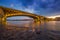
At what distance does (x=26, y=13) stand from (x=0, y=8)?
9254mm

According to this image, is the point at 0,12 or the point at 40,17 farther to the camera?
the point at 40,17

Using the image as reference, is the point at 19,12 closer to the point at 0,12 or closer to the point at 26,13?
the point at 26,13

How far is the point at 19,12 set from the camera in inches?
1094

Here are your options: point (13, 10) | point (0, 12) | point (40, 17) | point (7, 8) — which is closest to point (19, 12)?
point (13, 10)

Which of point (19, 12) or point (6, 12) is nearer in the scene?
point (6, 12)

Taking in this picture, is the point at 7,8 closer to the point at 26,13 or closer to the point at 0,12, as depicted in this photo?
the point at 0,12

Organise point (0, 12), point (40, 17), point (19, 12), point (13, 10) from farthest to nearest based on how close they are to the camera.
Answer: point (40, 17), point (19, 12), point (13, 10), point (0, 12)

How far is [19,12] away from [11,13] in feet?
8.25

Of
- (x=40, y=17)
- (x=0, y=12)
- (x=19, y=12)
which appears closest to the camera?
(x=0, y=12)

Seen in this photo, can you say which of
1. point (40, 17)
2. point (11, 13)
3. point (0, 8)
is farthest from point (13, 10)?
point (40, 17)

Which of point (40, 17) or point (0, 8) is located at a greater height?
point (0, 8)

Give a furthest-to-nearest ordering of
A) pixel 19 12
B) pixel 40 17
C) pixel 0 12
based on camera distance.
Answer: pixel 40 17, pixel 19 12, pixel 0 12

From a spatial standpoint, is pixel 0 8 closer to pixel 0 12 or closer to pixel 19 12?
pixel 0 12

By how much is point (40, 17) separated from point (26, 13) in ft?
25.8
